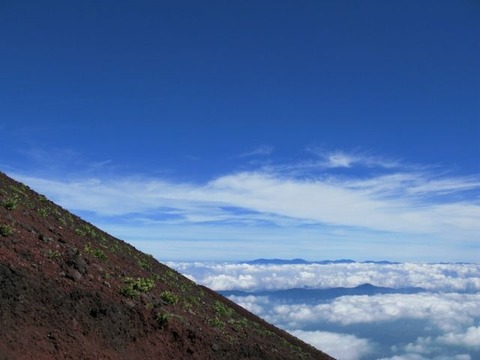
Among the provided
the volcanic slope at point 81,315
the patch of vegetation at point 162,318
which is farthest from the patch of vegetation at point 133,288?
the patch of vegetation at point 162,318

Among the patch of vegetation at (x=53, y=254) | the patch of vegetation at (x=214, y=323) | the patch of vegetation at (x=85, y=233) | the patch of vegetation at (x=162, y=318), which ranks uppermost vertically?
the patch of vegetation at (x=85, y=233)

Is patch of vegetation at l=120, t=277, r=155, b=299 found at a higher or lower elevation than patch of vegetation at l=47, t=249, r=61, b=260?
lower

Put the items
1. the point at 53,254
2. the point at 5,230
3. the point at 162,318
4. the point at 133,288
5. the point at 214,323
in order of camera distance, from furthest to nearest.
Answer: the point at 214,323 < the point at 133,288 < the point at 53,254 < the point at 5,230 < the point at 162,318

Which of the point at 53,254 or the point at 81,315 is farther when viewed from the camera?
the point at 53,254

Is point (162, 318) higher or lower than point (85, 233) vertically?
lower

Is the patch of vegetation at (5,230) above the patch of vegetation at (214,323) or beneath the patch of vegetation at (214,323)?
Answer: above

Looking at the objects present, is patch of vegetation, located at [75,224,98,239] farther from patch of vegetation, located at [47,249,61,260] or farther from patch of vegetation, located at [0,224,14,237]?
patch of vegetation, located at [0,224,14,237]

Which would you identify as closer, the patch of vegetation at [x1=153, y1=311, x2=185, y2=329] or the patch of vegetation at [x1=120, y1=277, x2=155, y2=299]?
the patch of vegetation at [x1=153, y1=311, x2=185, y2=329]

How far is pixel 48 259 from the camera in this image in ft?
50.8

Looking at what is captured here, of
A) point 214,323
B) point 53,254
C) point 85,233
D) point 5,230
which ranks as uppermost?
point 85,233

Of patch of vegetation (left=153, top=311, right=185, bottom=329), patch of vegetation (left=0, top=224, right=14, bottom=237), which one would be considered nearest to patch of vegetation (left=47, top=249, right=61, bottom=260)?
patch of vegetation (left=0, top=224, right=14, bottom=237)

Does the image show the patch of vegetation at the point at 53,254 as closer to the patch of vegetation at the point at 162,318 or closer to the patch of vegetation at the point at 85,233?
the patch of vegetation at the point at 162,318

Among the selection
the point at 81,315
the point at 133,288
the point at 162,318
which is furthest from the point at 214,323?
the point at 81,315

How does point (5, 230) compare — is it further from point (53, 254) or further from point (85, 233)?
point (85, 233)
